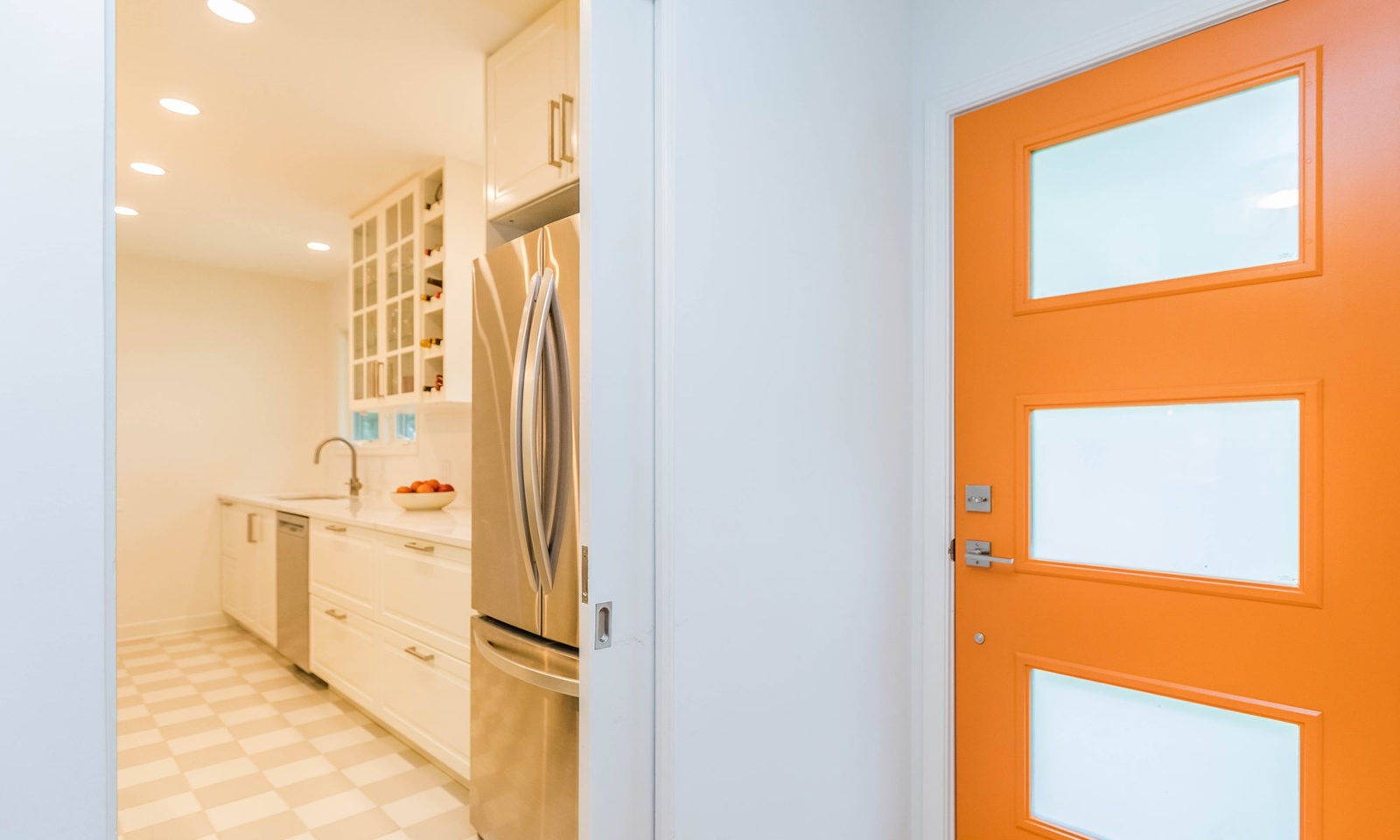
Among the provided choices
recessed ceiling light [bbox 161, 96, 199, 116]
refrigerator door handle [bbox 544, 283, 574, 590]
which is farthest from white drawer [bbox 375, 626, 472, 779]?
recessed ceiling light [bbox 161, 96, 199, 116]

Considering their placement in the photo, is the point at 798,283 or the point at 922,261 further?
the point at 922,261

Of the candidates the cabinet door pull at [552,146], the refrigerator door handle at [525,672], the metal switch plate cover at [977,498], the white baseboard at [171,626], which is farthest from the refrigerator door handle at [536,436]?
the white baseboard at [171,626]

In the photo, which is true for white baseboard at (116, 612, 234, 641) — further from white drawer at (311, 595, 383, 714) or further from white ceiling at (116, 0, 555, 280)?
white ceiling at (116, 0, 555, 280)

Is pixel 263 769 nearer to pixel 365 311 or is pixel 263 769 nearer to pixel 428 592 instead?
pixel 428 592

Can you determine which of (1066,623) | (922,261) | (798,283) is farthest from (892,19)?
(1066,623)

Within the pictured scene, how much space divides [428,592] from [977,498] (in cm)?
190

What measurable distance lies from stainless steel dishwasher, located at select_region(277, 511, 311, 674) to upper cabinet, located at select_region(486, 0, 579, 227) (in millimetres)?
2374

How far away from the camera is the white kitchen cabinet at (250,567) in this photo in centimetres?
404

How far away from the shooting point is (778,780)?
142cm

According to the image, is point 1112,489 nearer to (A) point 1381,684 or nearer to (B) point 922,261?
(A) point 1381,684

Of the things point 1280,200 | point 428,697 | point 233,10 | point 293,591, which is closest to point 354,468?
point 293,591

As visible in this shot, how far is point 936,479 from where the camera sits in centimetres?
183

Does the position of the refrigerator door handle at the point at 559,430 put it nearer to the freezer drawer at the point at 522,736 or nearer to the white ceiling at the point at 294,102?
the freezer drawer at the point at 522,736

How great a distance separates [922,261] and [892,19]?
66 centimetres
